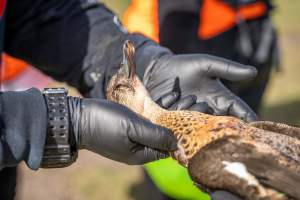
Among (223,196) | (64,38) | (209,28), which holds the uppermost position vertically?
(64,38)

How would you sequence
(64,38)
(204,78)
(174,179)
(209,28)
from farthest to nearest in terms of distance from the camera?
(209,28)
(174,179)
(64,38)
(204,78)

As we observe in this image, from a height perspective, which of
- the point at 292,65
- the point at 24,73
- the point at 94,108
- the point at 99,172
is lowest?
Result: the point at 99,172

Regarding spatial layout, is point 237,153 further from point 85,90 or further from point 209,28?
point 209,28

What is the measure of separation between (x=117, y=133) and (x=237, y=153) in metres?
0.60

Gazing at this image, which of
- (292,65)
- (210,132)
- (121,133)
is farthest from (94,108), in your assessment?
(292,65)

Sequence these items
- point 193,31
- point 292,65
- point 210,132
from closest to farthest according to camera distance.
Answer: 1. point 210,132
2. point 193,31
3. point 292,65

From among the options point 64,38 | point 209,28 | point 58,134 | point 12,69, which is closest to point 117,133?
point 58,134

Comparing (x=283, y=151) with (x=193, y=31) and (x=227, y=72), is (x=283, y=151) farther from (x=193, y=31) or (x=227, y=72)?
(x=193, y=31)

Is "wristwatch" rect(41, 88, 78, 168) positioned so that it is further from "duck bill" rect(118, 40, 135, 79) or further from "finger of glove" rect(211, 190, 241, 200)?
"finger of glove" rect(211, 190, 241, 200)

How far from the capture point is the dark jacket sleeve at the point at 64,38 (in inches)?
149

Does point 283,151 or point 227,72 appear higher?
point 227,72

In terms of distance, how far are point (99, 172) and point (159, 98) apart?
3.68m

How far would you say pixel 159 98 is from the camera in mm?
3328

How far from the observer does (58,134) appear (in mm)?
2816
